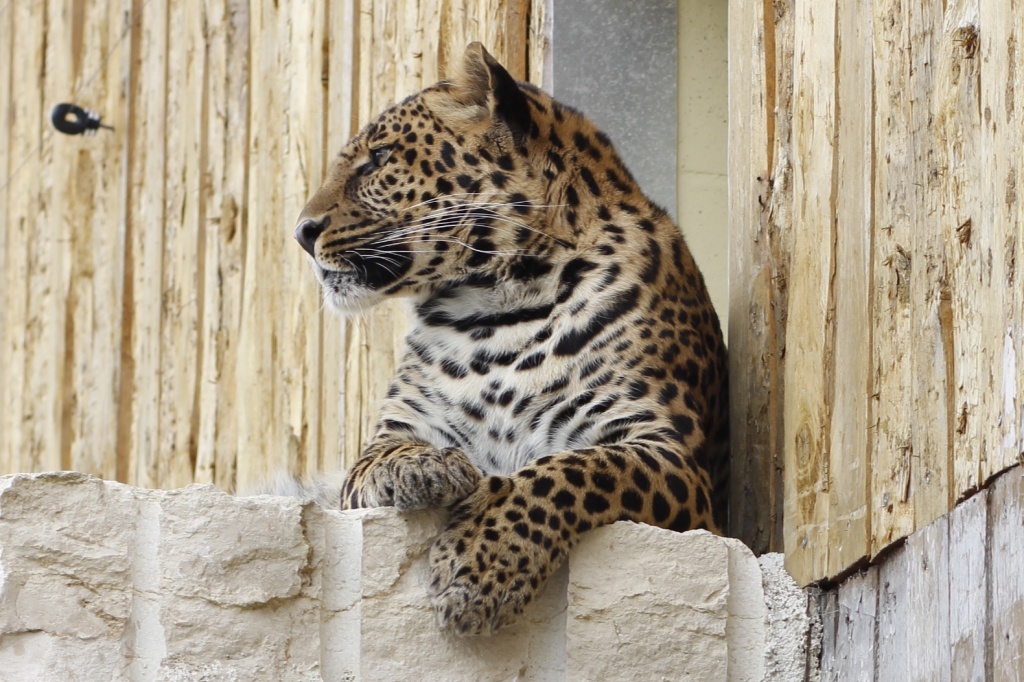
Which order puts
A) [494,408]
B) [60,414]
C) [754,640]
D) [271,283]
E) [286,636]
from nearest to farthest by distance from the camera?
[286,636] → [754,640] → [494,408] → [271,283] → [60,414]

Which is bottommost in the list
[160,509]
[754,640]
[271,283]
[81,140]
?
Answer: [754,640]

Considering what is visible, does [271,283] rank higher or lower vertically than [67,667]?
higher

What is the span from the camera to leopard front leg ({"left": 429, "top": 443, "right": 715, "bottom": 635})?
3.65 metres

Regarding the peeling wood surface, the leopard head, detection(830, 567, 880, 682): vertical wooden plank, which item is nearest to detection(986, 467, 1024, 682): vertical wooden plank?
the peeling wood surface

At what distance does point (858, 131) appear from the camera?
3.99 m

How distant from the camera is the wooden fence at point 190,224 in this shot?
646cm

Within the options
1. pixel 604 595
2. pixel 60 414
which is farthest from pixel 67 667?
pixel 60 414

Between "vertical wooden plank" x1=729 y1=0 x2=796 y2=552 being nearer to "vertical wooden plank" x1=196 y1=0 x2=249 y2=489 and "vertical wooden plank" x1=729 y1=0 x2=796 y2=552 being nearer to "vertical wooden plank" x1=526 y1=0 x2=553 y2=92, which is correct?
"vertical wooden plank" x1=526 y1=0 x2=553 y2=92

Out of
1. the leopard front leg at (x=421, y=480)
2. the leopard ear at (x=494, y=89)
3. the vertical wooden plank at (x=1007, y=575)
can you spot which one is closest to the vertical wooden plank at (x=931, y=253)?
the vertical wooden plank at (x=1007, y=575)

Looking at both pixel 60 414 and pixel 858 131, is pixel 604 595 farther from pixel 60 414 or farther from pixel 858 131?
pixel 60 414

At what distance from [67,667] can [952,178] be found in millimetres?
2109

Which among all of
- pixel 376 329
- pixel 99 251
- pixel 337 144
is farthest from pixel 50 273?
pixel 376 329

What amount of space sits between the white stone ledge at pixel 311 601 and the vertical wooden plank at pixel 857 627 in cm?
11

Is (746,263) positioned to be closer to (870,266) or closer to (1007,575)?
(870,266)
